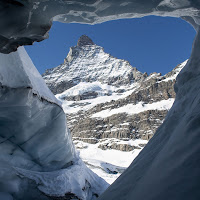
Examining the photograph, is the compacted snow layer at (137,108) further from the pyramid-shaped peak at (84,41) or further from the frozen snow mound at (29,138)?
the pyramid-shaped peak at (84,41)

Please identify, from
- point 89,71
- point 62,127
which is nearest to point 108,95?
point 89,71

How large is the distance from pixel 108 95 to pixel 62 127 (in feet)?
318

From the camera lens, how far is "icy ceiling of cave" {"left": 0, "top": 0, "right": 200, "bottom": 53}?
3287mm

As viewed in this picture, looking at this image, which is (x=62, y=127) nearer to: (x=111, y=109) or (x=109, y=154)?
(x=109, y=154)

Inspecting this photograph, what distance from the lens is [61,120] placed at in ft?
22.5

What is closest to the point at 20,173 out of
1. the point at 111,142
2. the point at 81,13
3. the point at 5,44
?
the point at 5,44

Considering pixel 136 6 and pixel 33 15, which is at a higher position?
pixel 136 6

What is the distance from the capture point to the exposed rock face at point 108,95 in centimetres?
6128

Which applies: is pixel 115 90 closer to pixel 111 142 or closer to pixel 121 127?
pixel 121 127

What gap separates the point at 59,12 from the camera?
394cm

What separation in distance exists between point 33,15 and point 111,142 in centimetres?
5485

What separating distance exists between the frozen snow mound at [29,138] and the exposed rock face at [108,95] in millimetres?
47202

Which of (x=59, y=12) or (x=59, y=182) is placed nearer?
(x=59, y=12)

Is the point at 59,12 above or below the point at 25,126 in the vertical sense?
above
